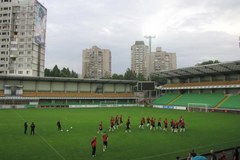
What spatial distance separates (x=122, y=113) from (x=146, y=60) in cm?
13897

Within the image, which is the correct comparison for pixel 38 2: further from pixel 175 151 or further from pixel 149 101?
pixel 175 151

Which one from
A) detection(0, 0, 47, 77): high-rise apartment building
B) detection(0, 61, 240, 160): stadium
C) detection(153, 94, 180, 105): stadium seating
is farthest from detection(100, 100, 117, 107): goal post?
detection(0, 0, 47, 77): high-rise apartment building

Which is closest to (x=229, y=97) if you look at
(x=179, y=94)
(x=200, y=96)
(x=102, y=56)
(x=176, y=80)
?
(x=200, y=96)

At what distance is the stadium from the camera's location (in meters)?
18.6

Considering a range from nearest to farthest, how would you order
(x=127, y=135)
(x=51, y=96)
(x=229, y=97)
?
(x=127, y=135) < (x=229, y=97) < (x=51, y=96)

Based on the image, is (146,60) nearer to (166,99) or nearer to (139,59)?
(139,59)

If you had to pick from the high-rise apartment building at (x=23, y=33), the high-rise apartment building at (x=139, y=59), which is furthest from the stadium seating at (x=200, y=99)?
the high-rise apartment building at (x=139, y=59)

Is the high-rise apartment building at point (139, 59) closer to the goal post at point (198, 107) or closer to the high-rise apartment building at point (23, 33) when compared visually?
the high-rise apartment building at point (23, 33)

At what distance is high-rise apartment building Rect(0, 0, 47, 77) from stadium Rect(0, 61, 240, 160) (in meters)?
19.4

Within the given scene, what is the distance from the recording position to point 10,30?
314 ft

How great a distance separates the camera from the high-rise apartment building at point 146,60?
17412 cm

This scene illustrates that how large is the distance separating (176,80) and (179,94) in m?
8.16

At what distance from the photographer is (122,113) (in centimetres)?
5244

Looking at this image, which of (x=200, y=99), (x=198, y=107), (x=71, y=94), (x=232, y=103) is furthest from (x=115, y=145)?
(x=71, y=94)
